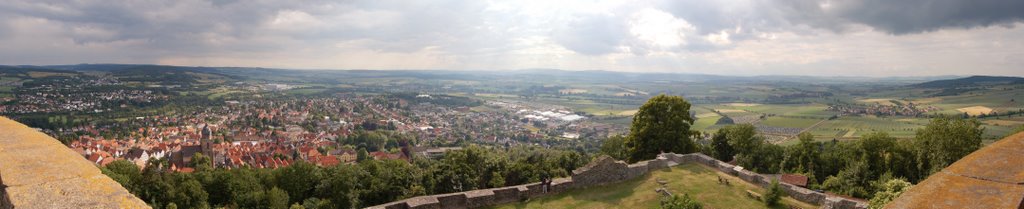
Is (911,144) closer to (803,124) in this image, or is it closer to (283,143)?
(803,124)

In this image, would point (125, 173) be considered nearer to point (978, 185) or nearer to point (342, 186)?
point (342, 186)

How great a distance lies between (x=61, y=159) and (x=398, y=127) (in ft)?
363

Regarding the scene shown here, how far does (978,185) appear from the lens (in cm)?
310

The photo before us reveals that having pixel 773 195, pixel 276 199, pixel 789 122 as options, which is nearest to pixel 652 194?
pixel 773 195

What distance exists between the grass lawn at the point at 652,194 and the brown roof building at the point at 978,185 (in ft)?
29.2

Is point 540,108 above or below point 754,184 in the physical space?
below

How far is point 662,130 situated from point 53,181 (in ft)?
71.8

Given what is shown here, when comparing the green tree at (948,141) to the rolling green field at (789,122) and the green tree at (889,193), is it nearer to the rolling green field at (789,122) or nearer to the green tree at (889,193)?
the green tree at (889,193)

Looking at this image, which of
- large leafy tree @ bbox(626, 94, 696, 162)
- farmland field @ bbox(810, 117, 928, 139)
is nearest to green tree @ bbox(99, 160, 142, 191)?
large leafy tree @ bbox(626, 94, 696, 162)

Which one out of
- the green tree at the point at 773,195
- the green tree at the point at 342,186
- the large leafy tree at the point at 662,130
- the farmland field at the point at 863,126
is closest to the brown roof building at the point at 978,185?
the green tree at the point at 773,195

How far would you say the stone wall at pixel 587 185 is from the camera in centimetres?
1147

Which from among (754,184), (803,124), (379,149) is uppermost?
(754,184)

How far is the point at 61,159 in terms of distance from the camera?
12.7 ft

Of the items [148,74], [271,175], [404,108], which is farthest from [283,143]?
[148,74]
